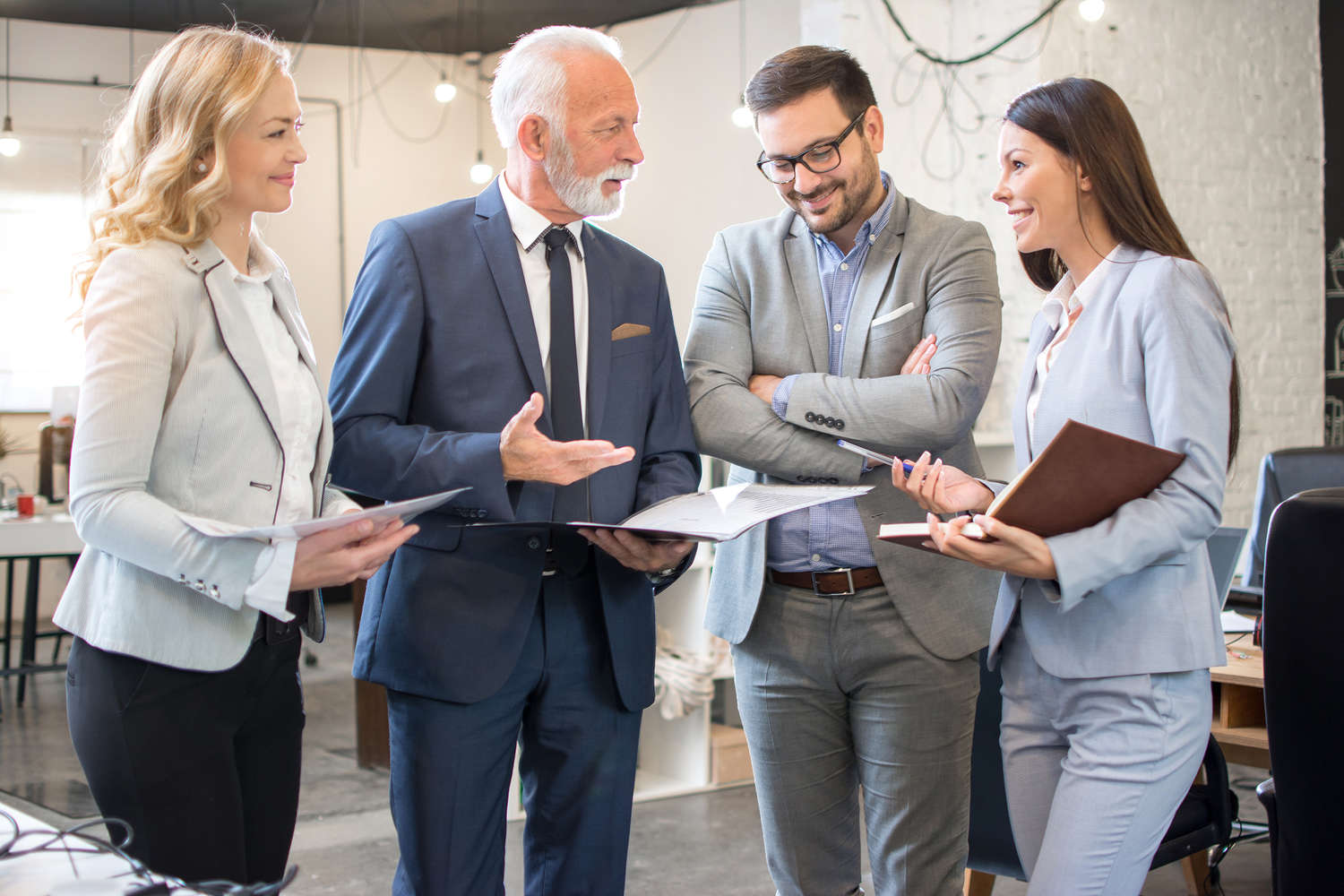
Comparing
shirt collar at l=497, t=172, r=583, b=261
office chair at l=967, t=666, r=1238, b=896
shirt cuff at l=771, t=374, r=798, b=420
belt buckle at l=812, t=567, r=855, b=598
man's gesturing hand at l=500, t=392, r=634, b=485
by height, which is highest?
shirt collar at l=497, t=172, r=583, b=261

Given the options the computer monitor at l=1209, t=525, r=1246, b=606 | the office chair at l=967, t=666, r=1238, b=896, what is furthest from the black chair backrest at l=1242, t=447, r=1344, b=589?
the office chair at l=967, t=666, r=1238, b=896

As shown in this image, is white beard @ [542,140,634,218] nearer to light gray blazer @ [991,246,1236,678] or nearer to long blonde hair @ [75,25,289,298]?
long blonde hair @ [75,25,289,298]

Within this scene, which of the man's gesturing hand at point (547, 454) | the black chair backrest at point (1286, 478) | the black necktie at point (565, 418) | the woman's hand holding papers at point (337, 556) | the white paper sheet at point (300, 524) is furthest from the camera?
the black chair backrest at point (1286, 478)

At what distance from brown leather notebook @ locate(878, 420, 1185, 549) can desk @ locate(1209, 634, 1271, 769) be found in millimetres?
1356

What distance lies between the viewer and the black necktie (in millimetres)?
1959

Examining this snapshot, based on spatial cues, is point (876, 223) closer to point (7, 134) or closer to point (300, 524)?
point (300, 524)

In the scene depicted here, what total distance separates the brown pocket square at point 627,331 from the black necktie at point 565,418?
0.08 meters

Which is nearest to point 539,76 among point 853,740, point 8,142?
point 853,740

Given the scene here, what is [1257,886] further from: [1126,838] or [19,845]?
[19,845]

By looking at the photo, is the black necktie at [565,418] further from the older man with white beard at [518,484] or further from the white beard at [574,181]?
the white beard at [574,181]

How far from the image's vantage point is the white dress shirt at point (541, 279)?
199 cm

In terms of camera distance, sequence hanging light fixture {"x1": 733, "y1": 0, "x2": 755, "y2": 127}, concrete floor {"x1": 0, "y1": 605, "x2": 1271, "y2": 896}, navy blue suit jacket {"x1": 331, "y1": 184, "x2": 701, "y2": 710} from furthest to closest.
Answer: hanging light fixture {"x1": 733, "y1": 0, "x2": 755, "y2": 127}, concrete floor {"x1": 0, "y1": 605, "x2": 1271, "y2": 896}, navy blue suit jacket {"x1": 331, "y1": 184, "x2": 701, "y2": 710}

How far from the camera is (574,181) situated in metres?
2.00

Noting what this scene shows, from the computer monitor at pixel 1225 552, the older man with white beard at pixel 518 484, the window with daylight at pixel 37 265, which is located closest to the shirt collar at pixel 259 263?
the older man with white beard at pixel 518 484
